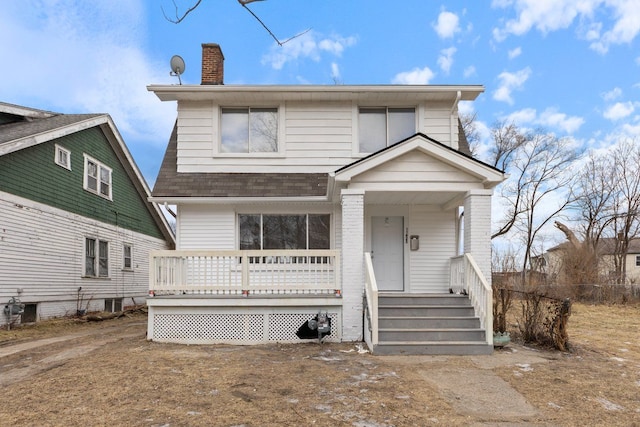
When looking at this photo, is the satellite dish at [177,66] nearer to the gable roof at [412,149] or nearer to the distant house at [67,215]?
the distant house at [67,215]

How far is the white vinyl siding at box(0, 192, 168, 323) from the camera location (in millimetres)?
11070

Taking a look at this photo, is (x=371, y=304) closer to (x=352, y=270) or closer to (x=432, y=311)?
(x=352, y=270)

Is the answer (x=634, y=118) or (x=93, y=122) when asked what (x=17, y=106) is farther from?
(x=634, y=118)

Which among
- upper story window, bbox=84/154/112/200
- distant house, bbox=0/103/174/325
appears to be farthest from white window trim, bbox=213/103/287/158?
upper story window, bbox=84/154/112/200

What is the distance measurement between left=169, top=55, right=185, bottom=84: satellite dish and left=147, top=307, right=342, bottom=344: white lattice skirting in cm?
680

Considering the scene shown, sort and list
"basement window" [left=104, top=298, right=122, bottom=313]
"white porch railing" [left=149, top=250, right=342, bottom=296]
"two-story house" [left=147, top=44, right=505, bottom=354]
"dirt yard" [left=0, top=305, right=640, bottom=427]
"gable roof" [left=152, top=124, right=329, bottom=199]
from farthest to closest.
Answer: "basement window" [left=104, top=298, right=122, bottom=313], "gable roof" [left=152, top=124, right=329, bottom=199], "white porch railing" [left=149, top=250, right=342, bottom=296], "two-story house" [left=147, top=44, right=505, bottom=354], "dirt yard" [left=0, top=305, right=640, bottom=427]

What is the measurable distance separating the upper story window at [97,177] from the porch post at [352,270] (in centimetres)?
1108

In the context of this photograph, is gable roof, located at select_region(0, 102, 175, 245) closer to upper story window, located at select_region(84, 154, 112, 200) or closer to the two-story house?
upper story window, located at select_region(84, 154, 112, 200)

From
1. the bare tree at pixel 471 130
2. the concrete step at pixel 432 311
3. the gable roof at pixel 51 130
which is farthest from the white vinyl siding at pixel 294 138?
the bare tree at pixel 471 130

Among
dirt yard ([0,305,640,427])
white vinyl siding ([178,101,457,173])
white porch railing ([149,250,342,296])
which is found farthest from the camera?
white vinyl siding ([178,101,457,173])

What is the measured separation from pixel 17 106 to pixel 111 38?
10597mm

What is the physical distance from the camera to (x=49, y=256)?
495 inches

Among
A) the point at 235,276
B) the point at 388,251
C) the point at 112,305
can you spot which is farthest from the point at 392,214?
the point at 112,305

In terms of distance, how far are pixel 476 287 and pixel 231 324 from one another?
5001 millimetres
